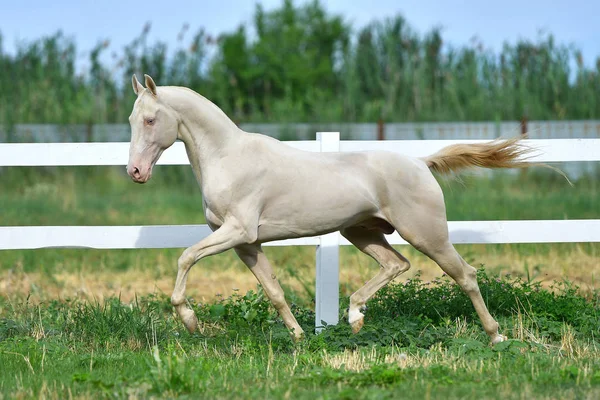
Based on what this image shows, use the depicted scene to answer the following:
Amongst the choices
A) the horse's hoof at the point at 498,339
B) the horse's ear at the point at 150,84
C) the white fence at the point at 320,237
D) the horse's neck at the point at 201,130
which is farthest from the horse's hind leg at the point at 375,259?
the horse's ear at the point at 150,84

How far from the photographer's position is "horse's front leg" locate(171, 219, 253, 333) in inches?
202

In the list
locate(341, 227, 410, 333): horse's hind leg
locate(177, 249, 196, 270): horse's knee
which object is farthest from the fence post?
locate(177, 249, 196, 270): horse's knee

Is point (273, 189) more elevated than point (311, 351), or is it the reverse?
point (273, 189)

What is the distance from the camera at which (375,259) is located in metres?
5.99

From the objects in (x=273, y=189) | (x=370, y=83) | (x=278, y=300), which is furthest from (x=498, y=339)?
(x=370, y=83)

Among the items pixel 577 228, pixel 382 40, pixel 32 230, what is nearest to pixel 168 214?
pixel 32 230

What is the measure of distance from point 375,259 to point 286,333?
85 centimetres

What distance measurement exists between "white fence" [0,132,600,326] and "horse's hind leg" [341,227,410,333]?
0.55 m

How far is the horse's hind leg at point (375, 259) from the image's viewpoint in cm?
577

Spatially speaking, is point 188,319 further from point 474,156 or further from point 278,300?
point 474,156

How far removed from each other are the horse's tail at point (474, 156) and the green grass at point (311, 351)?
116 centimetres

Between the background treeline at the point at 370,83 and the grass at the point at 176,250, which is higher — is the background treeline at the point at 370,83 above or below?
above

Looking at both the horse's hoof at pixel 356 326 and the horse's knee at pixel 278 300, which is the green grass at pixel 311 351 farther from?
the horse's knee at pixel 278 300

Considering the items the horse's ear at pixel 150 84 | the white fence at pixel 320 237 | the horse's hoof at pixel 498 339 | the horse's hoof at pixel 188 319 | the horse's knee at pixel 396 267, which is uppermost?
the horse's ear at pixel 150 84
